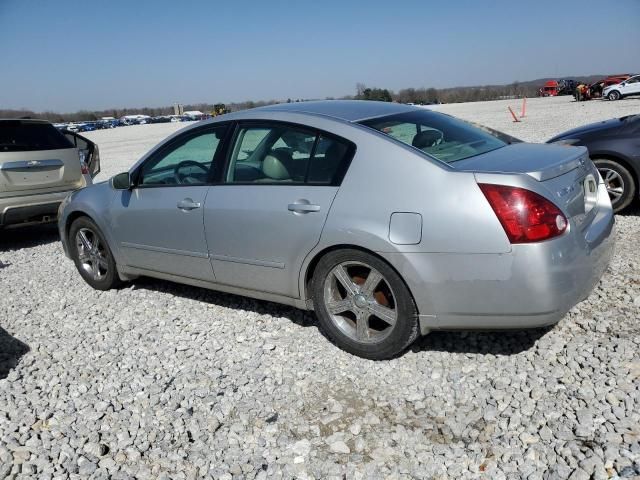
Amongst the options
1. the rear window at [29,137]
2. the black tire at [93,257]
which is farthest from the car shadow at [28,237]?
the black tire at [93,257]

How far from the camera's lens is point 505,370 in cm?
347

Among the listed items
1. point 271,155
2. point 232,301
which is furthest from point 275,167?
point 232,301

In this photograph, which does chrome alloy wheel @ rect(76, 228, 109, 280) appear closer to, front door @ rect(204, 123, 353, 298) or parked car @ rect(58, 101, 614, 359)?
parked car @ rect(58, 101, 614, 359)

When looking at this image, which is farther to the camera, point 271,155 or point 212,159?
point 212,159

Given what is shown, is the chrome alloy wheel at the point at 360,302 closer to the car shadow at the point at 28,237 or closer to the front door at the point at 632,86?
the car shadow at the point at 28,237

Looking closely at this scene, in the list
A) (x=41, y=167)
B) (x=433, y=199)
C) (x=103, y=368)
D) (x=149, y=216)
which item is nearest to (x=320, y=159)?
(x=433, y=199)

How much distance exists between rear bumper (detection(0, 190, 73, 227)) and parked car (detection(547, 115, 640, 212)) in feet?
21.1

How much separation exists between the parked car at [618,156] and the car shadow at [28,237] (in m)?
7.10

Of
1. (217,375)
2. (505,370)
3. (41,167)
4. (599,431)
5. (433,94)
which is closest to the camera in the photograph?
(599,431)

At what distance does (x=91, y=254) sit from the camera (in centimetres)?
563

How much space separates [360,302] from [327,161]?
935mm

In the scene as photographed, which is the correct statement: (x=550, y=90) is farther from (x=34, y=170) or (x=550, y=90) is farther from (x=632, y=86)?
(x=34, y=170)

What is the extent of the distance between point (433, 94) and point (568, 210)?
298 ft

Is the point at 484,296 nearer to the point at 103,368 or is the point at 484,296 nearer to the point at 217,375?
the point at 217,375
